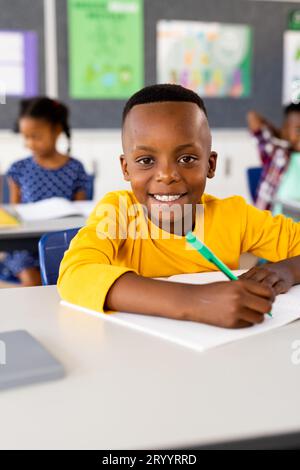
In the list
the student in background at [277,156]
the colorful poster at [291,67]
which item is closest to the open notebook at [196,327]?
the student in background at [277,156]

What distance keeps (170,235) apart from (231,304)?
0.36 meters

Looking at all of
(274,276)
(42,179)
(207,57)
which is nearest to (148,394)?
(274,276)

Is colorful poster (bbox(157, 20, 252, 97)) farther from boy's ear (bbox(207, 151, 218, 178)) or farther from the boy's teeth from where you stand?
the boy's teeth

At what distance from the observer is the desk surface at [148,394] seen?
49 cm

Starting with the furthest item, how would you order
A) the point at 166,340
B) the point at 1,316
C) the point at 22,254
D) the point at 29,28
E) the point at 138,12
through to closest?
the point at 138,12, the point at 29,28, the point at 22,254, the point at 1,316, the point at 166,340

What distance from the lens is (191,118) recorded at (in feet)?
3.25

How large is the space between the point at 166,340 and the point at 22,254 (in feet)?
5.57

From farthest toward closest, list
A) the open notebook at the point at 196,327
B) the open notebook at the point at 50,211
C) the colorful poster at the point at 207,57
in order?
the colorful poster at the point at 207,57 → the open notebook at the point at 50,211 → the open notebook at the point at 196,327

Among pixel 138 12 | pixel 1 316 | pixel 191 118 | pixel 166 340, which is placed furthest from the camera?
pixel 138 12

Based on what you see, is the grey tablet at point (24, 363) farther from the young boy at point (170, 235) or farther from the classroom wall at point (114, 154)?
the classroom wall at point (114, 154)

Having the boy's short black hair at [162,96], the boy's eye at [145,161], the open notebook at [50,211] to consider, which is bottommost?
the open notebook at [50,211]

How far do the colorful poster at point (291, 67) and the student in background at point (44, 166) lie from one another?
225cm

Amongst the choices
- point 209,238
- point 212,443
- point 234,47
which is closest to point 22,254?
point 209,238

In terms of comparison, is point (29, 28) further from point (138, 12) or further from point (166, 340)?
point (166, 340)
